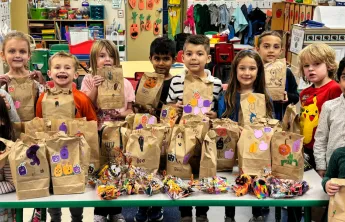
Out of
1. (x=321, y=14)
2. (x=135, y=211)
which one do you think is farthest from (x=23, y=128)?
(x=321, y=14)

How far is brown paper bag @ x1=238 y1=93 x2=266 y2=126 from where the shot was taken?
2455mm

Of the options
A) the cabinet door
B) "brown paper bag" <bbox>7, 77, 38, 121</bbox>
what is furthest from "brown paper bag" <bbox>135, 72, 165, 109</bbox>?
the cabinet door

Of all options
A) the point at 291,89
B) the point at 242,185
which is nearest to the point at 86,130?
the point at 242,185

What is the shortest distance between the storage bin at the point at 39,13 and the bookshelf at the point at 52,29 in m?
0.08

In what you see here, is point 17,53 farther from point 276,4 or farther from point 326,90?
point 276,4

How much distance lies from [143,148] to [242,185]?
0.54 meters

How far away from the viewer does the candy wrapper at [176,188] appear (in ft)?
6.75

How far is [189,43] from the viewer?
2902 mm

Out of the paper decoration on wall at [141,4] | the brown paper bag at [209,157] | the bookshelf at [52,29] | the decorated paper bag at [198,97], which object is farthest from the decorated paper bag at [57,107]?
the paper decoration on wall at [141,4]

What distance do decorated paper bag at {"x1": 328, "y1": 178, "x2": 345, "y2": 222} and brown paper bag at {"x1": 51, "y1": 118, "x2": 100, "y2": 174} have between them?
1204 mm

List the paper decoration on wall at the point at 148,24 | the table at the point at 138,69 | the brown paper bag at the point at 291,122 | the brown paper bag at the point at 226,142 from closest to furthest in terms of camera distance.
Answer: the brown paper bag at the point at 226,142 → the brown paper bag at the point at 291,122 → the table at the point at 138,69 → the paper decoration on wall at the point at 148,24

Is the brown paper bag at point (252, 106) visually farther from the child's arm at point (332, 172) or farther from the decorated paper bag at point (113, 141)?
the decorated paper bag at point (113, 141)

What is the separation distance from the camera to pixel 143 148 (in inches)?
85.8

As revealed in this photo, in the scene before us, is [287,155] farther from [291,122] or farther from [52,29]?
[52,29]
